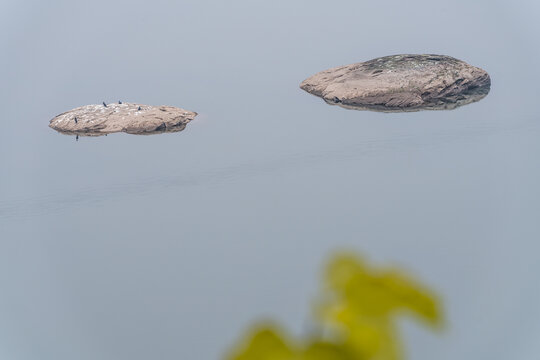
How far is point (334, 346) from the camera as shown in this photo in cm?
27

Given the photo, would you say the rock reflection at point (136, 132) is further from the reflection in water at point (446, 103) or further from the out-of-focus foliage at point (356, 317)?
the out-of-focus foliage at point (356, 317)

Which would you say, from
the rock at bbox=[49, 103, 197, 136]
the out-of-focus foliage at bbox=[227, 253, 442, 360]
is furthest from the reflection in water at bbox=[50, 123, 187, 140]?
the out-of-focus foliage at bbox=[227, 253, 442, 360]

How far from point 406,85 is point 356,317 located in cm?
652

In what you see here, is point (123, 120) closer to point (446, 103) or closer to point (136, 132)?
point (136, 132)

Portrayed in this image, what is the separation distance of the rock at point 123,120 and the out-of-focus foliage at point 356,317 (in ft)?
19.5

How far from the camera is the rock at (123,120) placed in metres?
6.25

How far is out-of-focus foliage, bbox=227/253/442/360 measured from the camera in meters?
0.27

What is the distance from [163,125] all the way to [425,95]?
280 centimetres

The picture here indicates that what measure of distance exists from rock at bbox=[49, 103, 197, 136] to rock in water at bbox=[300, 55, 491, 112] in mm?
1553

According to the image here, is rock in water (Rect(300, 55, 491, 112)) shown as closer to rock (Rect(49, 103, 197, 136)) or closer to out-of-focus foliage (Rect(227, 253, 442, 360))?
rock (Rect(49, 103, 197, 136))

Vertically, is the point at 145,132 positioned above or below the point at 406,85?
below

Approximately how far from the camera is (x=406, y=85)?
6555 mm

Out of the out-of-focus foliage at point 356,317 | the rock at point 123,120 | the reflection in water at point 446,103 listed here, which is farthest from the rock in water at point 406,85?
the out-of-focus foliage at point 356,317

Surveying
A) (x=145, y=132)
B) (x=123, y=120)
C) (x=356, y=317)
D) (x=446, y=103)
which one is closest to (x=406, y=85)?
(x=446, y=103)
